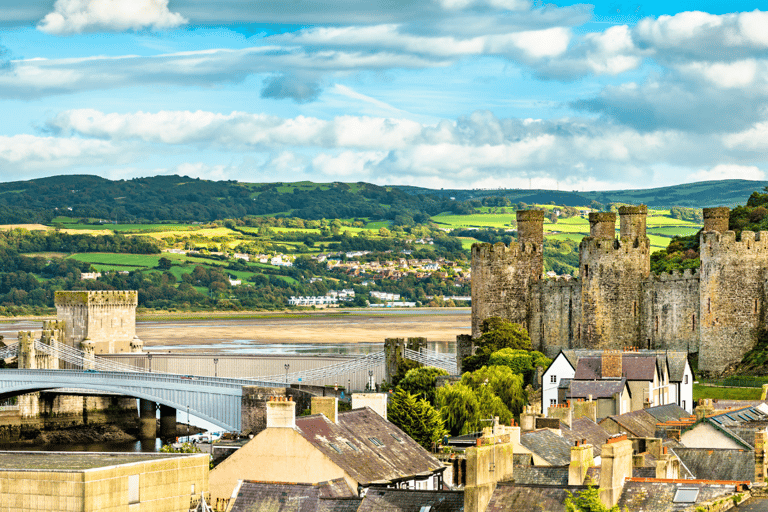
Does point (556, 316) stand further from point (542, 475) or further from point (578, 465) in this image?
point (578, 465)

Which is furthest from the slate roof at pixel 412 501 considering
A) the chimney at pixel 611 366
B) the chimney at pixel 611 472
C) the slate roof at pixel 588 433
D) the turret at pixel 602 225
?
the turret at pixel 602 225

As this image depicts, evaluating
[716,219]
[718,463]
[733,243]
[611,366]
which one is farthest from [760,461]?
[716,219]

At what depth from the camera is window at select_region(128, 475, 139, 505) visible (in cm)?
1806

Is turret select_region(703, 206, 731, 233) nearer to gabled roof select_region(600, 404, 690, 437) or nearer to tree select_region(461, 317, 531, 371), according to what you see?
tree select_region(461, 317, 531, 371)

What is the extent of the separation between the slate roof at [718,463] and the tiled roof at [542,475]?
122 inches

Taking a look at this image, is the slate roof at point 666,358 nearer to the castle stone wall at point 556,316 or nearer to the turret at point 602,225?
the castle stone wall at point 556,316

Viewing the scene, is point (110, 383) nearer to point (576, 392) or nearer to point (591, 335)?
point (591, 335)

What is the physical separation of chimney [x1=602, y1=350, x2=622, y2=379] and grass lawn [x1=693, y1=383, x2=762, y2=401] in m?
3.15

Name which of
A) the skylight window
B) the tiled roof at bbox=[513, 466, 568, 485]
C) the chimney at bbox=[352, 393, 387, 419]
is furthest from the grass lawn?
the skylight window

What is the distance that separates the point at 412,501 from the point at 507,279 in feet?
98.0

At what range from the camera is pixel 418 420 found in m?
32.3

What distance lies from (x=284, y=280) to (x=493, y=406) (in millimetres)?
127550

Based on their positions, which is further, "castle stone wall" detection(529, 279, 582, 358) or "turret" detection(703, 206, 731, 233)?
"turret" detection(703, 206, 731, 233)

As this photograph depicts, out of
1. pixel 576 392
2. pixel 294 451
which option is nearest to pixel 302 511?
pixel 294 451
